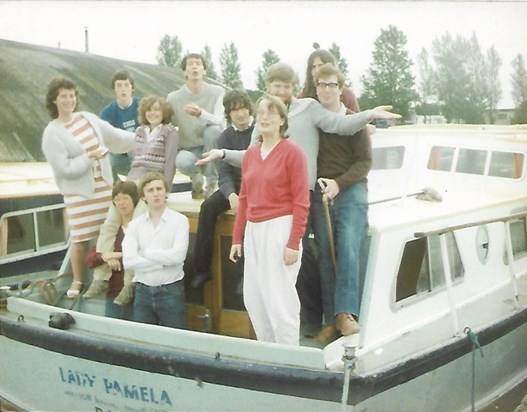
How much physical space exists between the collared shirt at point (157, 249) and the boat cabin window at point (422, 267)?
921mm

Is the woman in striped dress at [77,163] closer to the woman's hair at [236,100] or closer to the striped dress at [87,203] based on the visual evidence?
the striped dress at [87,203]

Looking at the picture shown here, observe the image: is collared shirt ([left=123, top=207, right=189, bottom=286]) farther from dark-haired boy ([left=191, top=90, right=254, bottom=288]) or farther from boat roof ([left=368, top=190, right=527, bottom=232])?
boat roof ([left=368, top=190, right=527, bottom=232])

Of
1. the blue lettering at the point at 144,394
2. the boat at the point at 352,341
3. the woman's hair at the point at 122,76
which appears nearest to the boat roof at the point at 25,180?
the boat at the point at 352,341

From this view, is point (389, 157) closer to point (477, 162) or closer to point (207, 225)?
point (477, 162)

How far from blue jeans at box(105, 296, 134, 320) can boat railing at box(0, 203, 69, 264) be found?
1157 mm

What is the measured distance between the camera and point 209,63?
3201mm

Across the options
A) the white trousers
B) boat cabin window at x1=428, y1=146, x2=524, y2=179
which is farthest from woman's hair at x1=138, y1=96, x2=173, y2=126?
boat cabin window at x1=428, y1=146, x2=524, y2=179

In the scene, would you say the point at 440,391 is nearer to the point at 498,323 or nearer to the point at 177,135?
the point at 498,323

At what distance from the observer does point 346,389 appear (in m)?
2.21

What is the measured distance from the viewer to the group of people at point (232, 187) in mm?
2385

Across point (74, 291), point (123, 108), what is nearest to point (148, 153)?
point (123, 108)

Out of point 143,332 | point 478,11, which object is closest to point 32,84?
point 143,332

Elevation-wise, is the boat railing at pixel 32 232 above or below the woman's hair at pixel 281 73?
below

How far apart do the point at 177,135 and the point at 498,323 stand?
5.77ft
